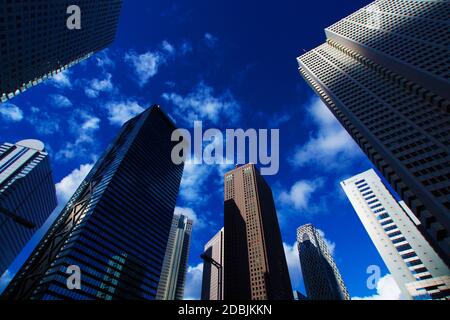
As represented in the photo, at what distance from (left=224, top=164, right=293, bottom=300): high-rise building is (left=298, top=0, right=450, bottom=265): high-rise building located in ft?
282

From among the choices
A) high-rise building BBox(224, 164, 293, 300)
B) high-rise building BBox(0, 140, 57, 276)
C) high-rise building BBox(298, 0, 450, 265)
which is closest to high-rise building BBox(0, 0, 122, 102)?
high-rise building BBox(0, 140, 57, 276)

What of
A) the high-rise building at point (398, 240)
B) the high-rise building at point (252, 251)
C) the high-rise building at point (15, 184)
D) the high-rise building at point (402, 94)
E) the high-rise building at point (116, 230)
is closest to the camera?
the high-rise building at point (402, 94)

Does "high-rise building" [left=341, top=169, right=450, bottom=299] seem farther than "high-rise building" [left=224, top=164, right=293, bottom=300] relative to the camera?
No

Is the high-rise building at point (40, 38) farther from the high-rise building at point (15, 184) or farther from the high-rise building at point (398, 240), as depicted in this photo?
the high-rise building at point (398, 240)

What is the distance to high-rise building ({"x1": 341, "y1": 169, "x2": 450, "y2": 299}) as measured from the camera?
85812mm

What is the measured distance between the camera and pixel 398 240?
107062mm

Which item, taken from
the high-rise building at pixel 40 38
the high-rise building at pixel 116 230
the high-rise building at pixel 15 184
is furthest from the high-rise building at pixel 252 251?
the high-rise building at pixel 40 38

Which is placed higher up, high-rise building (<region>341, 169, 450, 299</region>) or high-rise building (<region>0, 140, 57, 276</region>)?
high-rise building (<region>0, 140, 57, 276</region>)

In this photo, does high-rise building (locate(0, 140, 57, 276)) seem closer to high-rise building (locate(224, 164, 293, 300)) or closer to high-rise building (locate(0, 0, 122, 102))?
high-rise building (locate(0, 0, 122, 102))

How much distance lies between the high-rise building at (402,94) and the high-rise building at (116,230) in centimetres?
10152

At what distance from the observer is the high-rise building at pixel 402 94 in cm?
5674

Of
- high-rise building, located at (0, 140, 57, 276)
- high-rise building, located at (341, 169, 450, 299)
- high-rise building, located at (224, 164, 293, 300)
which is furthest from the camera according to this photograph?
high-rise building, located at (0, 140, 57, 276)

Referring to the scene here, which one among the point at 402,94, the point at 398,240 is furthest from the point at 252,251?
the point at 402,94

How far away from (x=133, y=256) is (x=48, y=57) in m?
93.0
